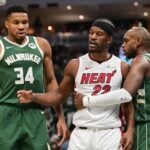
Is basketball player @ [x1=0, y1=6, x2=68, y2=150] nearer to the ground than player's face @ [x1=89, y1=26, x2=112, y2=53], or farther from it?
nearer to the ground

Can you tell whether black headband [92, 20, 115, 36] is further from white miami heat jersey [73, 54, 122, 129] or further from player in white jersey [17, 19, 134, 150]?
white miami heat jersey [73, 54, 122, 129]

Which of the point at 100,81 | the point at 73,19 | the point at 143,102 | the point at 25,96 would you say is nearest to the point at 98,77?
the point at 100,81

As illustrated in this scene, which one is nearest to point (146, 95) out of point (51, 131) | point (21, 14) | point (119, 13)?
point (21, 14)

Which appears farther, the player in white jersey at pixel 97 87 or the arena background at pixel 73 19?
the arena background at pixel 73 19

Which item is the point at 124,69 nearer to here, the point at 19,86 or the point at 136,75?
the point at 136,75

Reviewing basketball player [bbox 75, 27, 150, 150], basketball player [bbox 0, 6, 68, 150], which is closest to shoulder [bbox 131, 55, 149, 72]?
basketball player [bbox 75, 27, 150, 150]

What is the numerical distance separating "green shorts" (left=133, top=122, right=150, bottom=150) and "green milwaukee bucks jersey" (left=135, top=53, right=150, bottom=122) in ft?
0.17

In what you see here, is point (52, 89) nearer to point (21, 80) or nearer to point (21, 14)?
point (21, 80)

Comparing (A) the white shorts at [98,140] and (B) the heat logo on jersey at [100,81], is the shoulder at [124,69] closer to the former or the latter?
(B) the heat logo on jersey at [100,81]

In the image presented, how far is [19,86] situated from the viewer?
13.8ft

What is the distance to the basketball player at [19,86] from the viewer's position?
420 cm

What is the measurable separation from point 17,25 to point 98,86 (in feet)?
2.82

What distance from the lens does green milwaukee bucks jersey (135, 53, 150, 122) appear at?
4.06 meters

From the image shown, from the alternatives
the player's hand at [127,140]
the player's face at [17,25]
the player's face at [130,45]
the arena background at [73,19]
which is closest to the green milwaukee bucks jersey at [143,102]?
the player's face at [130,45]
